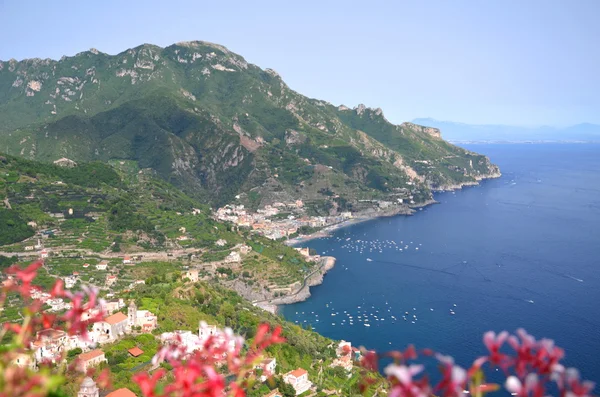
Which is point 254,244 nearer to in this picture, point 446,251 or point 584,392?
point 446,251

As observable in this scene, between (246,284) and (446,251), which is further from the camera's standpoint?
(446,251)

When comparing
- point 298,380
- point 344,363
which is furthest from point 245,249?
point 298,380

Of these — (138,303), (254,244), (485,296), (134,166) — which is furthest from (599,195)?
(138,303)

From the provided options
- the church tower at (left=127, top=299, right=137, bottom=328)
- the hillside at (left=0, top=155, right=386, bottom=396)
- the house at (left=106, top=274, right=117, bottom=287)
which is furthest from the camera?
the house at (left=106, top=274, right=117, bottom=287)

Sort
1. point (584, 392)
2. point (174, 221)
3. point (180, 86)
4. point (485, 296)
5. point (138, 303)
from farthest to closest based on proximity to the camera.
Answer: point (180, 86) < point (174, 221) < point (485, 296) < point (138, 303) < point (584, 392)

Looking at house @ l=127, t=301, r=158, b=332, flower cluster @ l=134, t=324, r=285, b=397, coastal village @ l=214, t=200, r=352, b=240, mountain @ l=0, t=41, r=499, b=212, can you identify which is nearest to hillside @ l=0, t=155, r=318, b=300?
coastal village @ l=214, t=200, r=352, b=240

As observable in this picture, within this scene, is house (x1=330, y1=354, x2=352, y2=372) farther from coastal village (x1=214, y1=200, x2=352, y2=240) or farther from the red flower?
coastal village (x1=214, y1=200, x2=352, y2=240)
